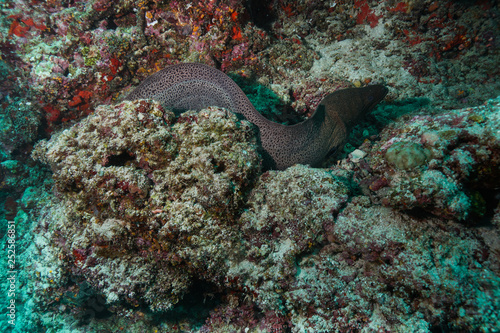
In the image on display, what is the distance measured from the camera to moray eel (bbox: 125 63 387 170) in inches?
142

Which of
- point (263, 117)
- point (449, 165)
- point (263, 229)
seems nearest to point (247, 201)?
point (263, 229)

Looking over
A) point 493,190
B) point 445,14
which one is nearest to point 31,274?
point 493,190

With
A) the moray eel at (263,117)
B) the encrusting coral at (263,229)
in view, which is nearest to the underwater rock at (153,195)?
the encrusting coral at (263,229)

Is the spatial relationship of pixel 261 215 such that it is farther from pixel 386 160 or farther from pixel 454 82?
pixel 454 82

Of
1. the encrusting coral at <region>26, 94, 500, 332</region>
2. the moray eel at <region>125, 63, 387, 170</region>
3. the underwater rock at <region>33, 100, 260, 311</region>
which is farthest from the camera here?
the moray eel at <region>125, 63, 387, 170</region>

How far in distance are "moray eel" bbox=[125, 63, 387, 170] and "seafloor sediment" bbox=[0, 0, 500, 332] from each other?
505 millimetres

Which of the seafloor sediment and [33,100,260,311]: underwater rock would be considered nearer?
the seafloor sediment

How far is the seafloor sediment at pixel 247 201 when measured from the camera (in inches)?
78.4

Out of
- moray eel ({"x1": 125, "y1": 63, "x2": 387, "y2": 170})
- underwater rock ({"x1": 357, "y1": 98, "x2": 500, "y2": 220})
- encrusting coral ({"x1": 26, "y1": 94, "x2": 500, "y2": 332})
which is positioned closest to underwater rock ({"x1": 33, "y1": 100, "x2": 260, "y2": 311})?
encrusting coral ({"x1": 26, "y1": 94, "x2": 500, "y2": 332})

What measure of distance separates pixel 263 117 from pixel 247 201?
5.15 feet

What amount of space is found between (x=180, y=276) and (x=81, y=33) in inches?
220

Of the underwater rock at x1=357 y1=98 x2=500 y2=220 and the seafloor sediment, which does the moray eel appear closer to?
the seafloor sediment

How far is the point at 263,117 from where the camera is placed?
11.6ft

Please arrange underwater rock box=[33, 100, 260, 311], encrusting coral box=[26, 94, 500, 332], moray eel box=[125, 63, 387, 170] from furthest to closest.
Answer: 1. moray eel box=[125, 63, 387, 170]
2. underwater rock box=[33, 100, 260, 311]
3. encrusting coral box=[26, 94, 500, 332]
